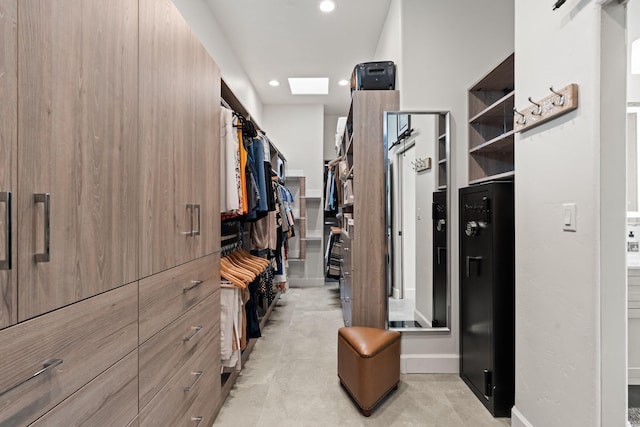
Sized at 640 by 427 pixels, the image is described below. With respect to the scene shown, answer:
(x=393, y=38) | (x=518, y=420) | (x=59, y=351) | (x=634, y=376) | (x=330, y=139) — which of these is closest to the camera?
(x=59, y=351)

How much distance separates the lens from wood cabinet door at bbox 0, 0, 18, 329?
2.02 ft

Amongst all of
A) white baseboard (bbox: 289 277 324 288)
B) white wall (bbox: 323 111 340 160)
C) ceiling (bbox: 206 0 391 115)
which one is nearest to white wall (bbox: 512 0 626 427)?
ceiling (bbox: 206 0 391 115)

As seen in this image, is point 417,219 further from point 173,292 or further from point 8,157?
point 8,157

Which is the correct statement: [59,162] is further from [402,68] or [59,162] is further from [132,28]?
[402,68]

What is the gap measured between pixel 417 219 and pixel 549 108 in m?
1.29

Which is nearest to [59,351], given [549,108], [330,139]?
[549,108]

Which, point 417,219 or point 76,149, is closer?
point 76,149

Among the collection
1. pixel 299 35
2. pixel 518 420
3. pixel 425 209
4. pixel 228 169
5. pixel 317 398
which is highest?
pixel 299 35

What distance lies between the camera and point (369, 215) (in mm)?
2543

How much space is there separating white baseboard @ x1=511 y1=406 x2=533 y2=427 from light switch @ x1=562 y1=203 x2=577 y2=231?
1025 millimetres

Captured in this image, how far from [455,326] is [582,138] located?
1.66 m

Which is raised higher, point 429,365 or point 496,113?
point 496,113

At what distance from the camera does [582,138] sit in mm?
1297

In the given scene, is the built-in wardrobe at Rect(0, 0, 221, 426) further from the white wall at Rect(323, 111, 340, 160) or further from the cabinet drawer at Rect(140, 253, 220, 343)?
the white wall at Rect(323, 111, 340, 160)
